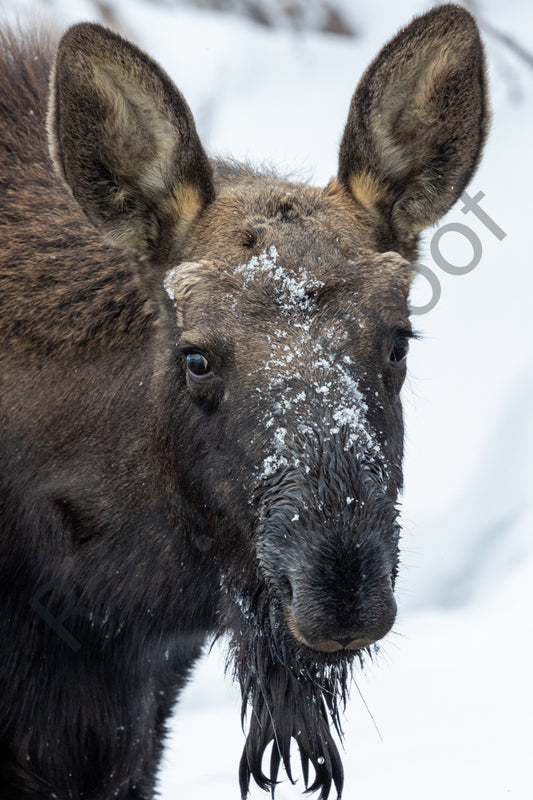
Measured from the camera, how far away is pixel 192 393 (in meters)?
4.19

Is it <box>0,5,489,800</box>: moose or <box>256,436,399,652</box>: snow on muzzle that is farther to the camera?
<box>0,5,489,800</box>: moose

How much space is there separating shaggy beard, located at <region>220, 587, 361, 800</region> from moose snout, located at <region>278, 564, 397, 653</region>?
0.35 m

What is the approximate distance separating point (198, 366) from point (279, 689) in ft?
4.69

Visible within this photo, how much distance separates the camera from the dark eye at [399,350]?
4195 mm

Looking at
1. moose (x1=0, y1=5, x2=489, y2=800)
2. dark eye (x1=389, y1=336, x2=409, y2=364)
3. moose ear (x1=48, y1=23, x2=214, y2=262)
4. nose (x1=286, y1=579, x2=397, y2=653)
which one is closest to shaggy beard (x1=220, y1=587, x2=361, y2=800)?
moose (x1=0, y1=5, x2=489, y2=800)

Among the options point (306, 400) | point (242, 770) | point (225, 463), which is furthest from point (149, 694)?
point (306, 400)

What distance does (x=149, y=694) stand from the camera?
5473mm

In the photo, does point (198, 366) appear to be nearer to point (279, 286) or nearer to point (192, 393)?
point (192, 393)

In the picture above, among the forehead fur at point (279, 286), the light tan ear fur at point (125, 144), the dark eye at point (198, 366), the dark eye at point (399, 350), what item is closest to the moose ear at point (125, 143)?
the light tan ear fur at point (125, 144)

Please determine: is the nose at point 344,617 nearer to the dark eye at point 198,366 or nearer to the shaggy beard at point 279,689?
the shaggy beard at point 279,689

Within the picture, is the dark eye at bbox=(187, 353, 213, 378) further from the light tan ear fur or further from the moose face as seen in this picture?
the light tan ear fur

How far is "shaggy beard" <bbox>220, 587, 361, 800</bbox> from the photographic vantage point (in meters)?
4.18

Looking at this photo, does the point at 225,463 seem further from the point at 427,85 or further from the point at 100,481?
the point at 427,85

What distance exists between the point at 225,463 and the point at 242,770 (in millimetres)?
1672
